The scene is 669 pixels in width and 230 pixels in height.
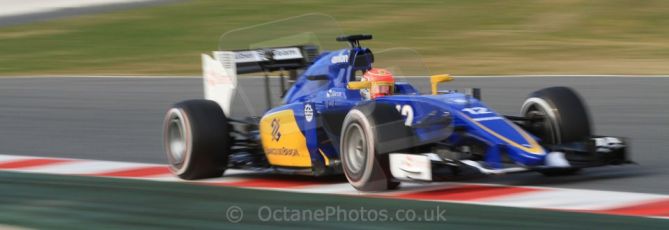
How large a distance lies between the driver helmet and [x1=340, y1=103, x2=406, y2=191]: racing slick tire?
0.54 meters

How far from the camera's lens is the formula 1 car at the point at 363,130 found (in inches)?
271

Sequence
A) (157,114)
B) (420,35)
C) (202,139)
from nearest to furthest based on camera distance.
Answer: (202,139), (157,114), (420,35)

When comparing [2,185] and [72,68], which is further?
[72,68]

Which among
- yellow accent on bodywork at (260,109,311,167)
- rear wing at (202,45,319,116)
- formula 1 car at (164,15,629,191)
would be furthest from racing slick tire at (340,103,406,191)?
rear wing at (202,45,319,116)

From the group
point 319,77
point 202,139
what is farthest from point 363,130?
point 202,139

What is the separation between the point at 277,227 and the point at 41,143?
590 centimetres

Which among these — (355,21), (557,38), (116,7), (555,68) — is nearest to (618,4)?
(557,38)

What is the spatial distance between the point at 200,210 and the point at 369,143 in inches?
43.5

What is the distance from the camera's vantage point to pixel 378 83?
7.65 metres

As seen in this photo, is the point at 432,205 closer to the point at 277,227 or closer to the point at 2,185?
the point at 277,227

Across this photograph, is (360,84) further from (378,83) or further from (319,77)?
(319,77)

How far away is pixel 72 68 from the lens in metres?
19.6

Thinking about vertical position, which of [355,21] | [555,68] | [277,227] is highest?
[355,21]

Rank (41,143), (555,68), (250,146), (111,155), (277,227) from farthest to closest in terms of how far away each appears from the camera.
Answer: (555,68), (41,143), (111,155), (250,146), (277,227)
